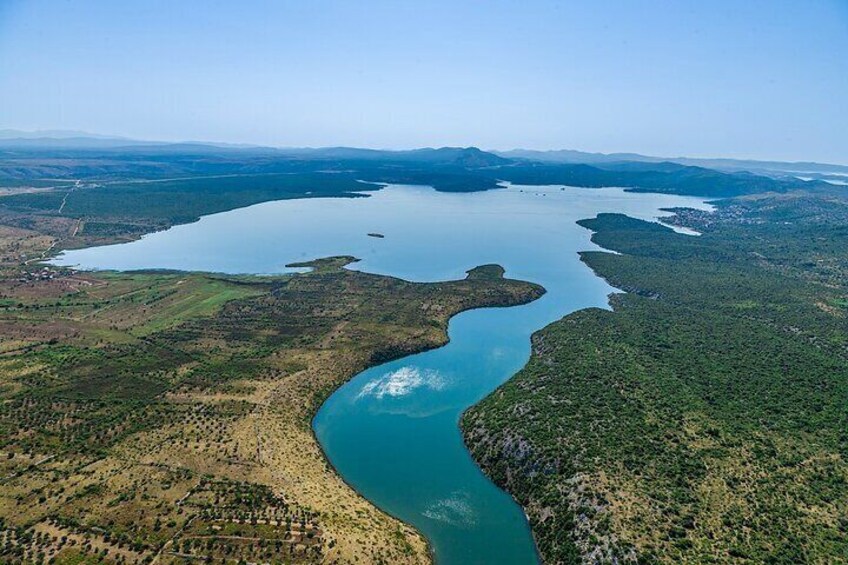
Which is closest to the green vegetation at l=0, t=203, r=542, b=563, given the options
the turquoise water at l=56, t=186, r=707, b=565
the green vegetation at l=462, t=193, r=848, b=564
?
the turquoise water at l=56, t=186, r=707, b=565

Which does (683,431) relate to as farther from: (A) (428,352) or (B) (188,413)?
(B) (188,413)

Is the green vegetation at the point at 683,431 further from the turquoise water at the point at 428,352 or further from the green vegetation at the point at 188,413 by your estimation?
the green vegetation at the point at 188,413

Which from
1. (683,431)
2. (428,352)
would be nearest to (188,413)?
(428,352)

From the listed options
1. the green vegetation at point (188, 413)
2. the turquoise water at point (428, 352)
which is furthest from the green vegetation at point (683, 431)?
the green vegetation at point (188, 413)

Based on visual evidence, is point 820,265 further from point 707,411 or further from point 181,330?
point 181,330

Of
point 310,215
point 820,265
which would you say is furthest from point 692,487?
point 310,215

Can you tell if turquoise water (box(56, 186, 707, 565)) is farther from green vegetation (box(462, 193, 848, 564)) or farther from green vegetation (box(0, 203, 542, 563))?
green vegetation (box(462, 193, 848, 564))
